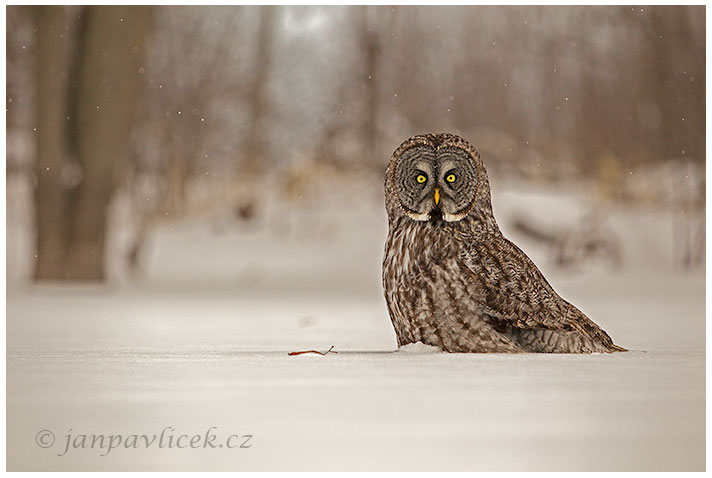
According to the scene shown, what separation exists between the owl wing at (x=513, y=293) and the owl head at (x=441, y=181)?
163 mm

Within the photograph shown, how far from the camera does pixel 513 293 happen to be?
388cm

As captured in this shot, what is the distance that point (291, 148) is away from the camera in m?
13.8

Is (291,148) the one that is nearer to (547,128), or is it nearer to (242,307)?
(547,128)

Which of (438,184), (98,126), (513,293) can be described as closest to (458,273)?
(513,293)

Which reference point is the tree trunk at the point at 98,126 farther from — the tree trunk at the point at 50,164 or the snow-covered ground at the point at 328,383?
the snow-covered ground at the point at 328,383

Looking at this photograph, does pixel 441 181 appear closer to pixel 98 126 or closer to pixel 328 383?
pixel 328 383

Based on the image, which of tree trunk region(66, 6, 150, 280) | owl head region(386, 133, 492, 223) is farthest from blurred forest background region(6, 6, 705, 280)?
owl head region(386, 133, 492, 223)

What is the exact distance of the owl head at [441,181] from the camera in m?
4.01

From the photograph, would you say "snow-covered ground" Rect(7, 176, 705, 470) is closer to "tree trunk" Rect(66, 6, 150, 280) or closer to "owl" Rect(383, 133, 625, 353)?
"owl" Rect(383, 133, 625, 353)

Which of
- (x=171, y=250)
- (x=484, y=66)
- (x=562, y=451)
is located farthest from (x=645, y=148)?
(x=562, y=451)

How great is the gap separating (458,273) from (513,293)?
0.21 meters

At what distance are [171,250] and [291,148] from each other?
2.84 metres

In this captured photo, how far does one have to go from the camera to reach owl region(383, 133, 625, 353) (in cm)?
388

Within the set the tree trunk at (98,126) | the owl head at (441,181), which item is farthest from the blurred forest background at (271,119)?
the owl head at (441,181)
